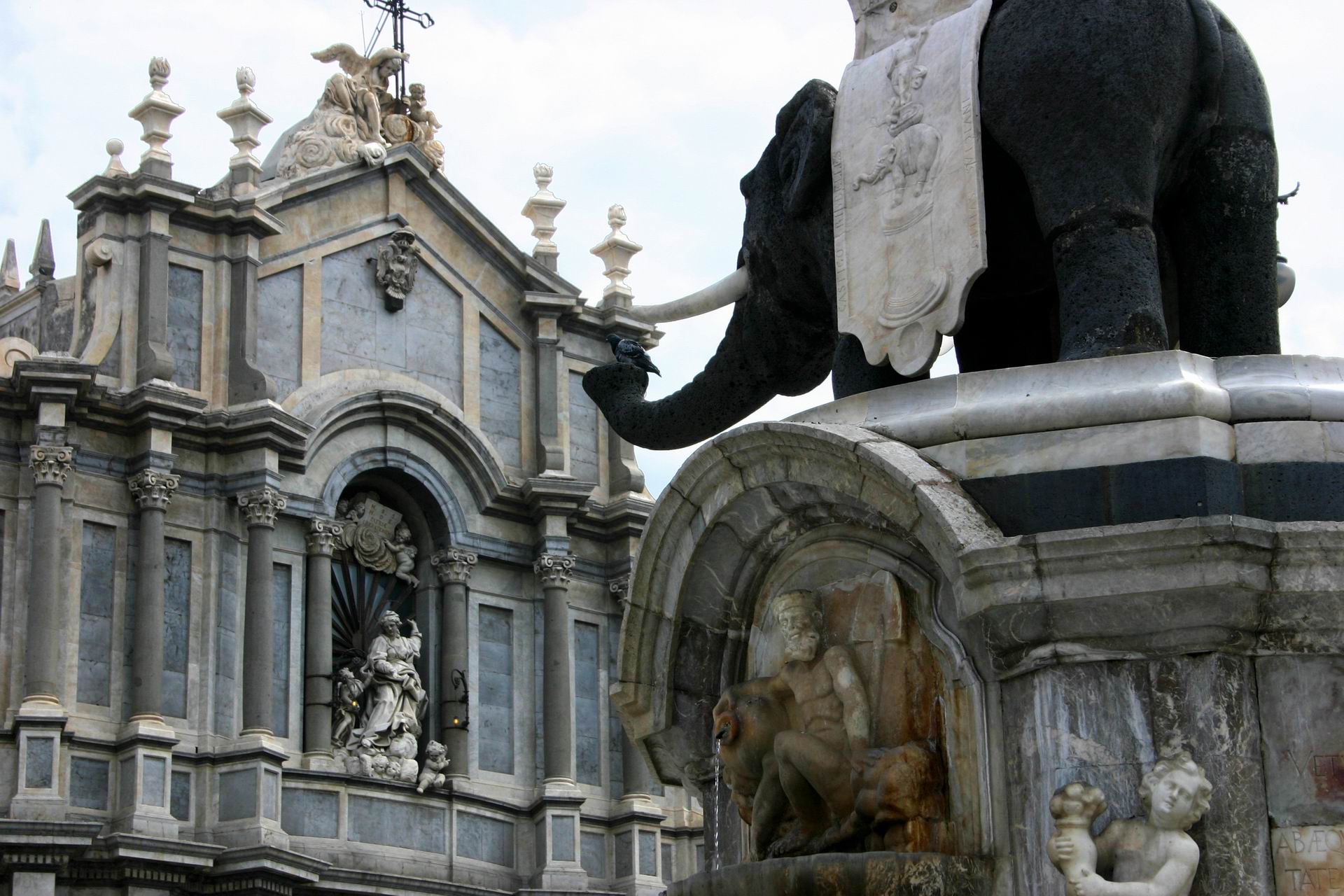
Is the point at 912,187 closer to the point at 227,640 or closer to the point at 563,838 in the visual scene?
the point at 227,640

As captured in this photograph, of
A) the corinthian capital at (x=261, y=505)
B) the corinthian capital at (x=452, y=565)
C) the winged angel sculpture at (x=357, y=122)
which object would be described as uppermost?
the winged angel sculpture at (x=357, y=122)

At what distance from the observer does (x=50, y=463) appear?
2231cm

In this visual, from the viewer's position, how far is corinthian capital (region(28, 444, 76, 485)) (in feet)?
73.2

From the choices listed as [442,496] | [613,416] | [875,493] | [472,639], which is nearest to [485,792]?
[472,639]

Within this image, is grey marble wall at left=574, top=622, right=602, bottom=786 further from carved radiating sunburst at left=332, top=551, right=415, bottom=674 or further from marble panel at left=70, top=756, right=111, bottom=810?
marble panel at left=70, top=756, right=111, bottom=810

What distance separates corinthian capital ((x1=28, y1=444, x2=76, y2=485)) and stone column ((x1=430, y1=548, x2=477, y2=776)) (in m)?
4.59

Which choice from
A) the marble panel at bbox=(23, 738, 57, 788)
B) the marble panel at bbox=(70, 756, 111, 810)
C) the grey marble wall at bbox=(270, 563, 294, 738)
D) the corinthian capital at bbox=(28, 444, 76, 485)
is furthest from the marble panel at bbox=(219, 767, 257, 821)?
the corinthian capital at bbox=(28, 444, 76, 485)

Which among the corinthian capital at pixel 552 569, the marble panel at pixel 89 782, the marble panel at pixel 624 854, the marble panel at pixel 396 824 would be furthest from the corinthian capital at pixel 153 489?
the marble panel at pixel 624 854

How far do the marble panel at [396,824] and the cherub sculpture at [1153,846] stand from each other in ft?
62.8

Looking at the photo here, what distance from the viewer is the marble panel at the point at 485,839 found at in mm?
24609

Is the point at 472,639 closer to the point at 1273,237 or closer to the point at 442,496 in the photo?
the point at 442,496

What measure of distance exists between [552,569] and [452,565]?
1421mm

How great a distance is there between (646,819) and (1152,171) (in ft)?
68.0

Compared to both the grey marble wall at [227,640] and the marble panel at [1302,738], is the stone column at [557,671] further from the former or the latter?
the marble panel at [1302,738]
